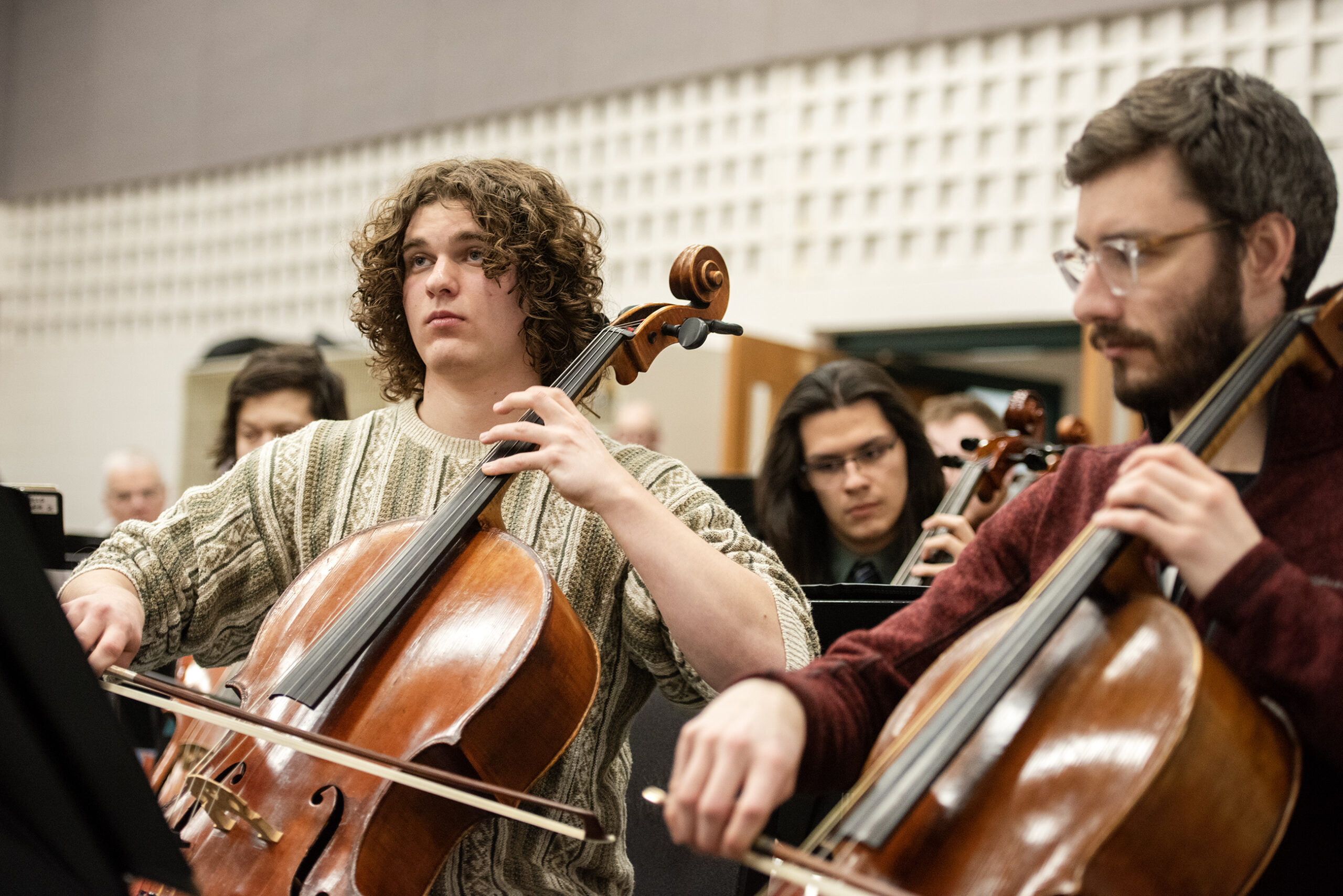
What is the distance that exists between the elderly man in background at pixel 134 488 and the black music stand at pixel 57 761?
390 cm

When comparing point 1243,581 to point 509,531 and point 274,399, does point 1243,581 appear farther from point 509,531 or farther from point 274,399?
point 274,399

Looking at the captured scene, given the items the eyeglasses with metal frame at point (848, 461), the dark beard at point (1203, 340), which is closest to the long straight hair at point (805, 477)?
the eyeglasses with metal frame at point (848, 461)

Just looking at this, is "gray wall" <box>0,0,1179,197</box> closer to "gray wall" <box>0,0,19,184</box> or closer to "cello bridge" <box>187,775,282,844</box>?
"gray wall" <box>0,0,19,184</box>

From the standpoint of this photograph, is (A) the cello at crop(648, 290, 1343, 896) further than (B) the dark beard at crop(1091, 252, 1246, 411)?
No

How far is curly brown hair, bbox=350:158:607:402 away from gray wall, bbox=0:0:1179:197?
11.4ft

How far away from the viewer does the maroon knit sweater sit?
0.95 meters

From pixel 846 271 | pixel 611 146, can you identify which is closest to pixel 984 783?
pixel 846 271

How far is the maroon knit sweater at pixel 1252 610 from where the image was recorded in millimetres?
952

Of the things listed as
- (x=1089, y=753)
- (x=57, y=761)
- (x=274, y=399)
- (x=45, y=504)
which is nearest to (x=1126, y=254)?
(x=1089, y=753)

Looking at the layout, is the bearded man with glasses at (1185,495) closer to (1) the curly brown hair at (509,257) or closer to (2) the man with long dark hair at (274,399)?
(1) the curly brown hair at (509,257)

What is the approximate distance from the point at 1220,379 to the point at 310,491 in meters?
1.18

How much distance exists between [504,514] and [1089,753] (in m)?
0.93

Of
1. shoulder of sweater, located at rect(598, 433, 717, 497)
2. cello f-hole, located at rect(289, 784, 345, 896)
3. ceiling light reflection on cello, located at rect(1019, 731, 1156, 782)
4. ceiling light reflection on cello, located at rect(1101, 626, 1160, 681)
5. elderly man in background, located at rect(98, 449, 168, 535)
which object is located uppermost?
shoulder of sweater, located at rect(598, 433, 717, 497)

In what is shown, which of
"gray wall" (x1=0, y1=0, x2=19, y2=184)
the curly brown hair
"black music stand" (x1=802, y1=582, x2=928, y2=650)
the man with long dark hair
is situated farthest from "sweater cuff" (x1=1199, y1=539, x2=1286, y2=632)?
"gray wall" (x1=0, y1=0, x2=19, y2=184)
